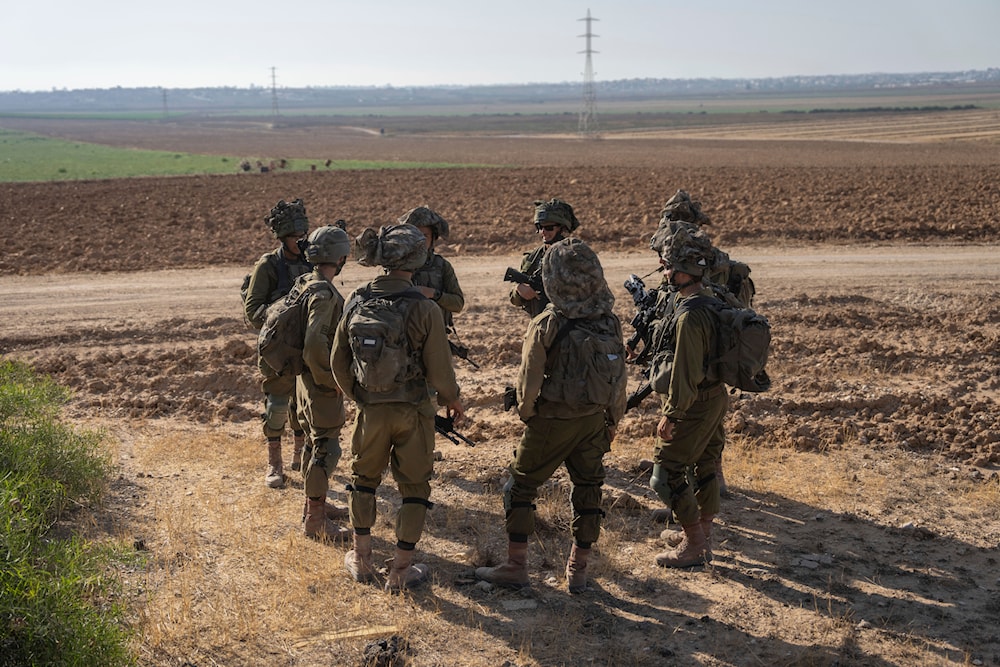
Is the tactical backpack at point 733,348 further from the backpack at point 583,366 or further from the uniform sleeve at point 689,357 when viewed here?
the backpack at point 583,366

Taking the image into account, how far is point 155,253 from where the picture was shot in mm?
18844

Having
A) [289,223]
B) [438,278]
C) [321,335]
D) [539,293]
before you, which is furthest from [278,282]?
[539,293]

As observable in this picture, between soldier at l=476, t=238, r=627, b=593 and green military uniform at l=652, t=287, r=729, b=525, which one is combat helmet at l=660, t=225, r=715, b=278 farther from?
soldier at l=476, t=238, r=627, b=593

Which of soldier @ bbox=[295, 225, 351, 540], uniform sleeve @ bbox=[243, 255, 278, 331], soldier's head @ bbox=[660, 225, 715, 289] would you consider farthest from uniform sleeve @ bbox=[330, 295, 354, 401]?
soldier's head @ bbox=[660, 225, 715, 289]

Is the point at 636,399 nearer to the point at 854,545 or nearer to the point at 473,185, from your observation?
the point at 854,545

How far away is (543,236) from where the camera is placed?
7.26 metres

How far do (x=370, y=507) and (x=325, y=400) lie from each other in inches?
39.2

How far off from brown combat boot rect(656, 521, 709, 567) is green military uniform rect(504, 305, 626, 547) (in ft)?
2.55

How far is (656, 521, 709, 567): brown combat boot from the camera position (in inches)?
253

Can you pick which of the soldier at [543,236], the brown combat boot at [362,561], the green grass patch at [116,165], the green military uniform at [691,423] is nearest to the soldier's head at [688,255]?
the green military uniform at [691,423]

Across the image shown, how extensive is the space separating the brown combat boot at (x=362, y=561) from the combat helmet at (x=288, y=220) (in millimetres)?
2625

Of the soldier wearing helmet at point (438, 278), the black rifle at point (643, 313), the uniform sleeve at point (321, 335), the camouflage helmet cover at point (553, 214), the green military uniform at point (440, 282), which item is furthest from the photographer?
the green military uniform at point (440, 282)

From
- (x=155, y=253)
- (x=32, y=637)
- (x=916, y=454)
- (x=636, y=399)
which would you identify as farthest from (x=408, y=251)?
(x=155, y=253)

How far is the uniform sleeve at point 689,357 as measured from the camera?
230 inches
